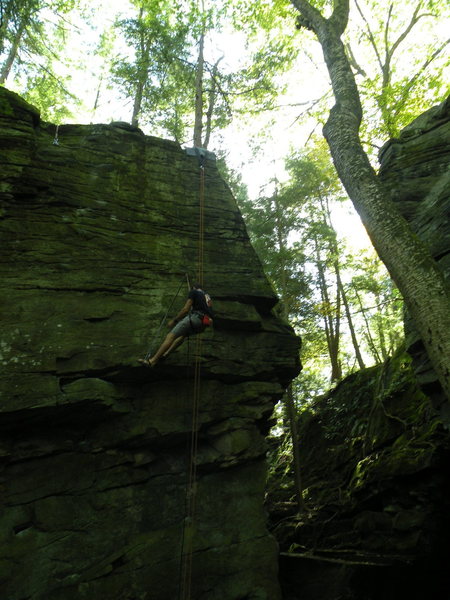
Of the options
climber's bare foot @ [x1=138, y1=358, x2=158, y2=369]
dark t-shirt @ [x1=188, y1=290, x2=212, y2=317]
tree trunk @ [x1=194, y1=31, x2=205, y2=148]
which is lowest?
climber's bare foot @ [x1=138, y1=358, x2=158, y2=369]

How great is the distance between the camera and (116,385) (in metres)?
6.25

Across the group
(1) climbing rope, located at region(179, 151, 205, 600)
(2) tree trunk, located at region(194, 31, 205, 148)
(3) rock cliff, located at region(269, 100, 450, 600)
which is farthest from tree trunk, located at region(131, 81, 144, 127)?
(1) climbing rope, located at region(179, 151, 205, 600)

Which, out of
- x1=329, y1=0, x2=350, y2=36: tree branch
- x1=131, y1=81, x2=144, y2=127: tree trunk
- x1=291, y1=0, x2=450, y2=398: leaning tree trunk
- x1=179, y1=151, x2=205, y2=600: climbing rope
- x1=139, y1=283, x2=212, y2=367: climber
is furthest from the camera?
x1=131, y1=81, x2=144, y2=127: tree trunk

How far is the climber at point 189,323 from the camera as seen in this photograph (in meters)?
6.11

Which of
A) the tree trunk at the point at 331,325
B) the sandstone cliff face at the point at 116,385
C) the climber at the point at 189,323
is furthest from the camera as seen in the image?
the tree trunk at the point at 331,325

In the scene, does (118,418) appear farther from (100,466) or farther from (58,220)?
(58,220)

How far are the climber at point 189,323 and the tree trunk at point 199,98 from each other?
7247 mm

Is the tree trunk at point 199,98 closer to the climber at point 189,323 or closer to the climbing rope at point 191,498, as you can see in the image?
the climbing rope at point 191,498

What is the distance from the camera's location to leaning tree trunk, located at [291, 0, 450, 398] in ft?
15.3

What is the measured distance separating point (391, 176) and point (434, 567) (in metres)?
8.33

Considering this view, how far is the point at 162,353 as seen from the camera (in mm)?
6133

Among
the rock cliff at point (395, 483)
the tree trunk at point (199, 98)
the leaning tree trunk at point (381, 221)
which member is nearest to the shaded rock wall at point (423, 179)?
the rock cliff at point (395, 483)

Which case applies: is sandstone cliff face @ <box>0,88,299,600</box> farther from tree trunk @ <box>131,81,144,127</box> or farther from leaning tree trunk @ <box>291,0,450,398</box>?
tree trunk @ <box>131,81,144,127</box>

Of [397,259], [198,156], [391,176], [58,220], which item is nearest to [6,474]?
[58,220]
